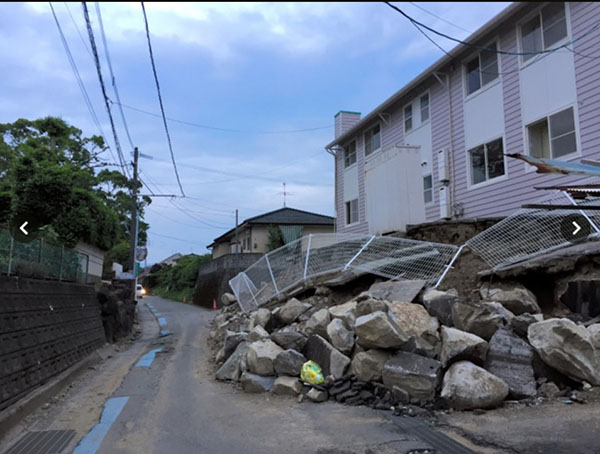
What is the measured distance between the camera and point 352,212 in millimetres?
18250

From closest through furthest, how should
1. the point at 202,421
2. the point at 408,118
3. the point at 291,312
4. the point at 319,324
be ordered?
the point at 202,421
the point at 319,324
the point at 291,312
the point at 408,118

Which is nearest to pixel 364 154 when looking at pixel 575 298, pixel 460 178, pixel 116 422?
pixel 460 178

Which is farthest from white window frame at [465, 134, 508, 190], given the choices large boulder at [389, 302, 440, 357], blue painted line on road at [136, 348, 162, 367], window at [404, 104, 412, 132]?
blue painted line on road at [136, 348, 162, 367]

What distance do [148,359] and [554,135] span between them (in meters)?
10.5

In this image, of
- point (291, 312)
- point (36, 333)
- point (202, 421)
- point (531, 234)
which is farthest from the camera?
point (291, 312)

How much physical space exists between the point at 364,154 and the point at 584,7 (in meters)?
9.29

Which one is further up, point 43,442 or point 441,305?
point 441,305

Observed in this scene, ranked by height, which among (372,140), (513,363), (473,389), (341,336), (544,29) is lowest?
(473,389)

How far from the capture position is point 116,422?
5.11 m

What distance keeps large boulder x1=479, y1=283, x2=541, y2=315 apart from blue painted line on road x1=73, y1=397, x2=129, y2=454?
219 inches

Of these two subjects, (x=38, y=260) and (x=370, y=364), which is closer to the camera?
(x=370, y=364)

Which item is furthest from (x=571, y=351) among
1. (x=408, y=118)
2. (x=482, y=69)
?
(x=408, y=118)

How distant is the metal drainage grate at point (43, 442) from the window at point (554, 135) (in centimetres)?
1036

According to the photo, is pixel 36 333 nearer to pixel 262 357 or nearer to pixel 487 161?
pixel 262 357
